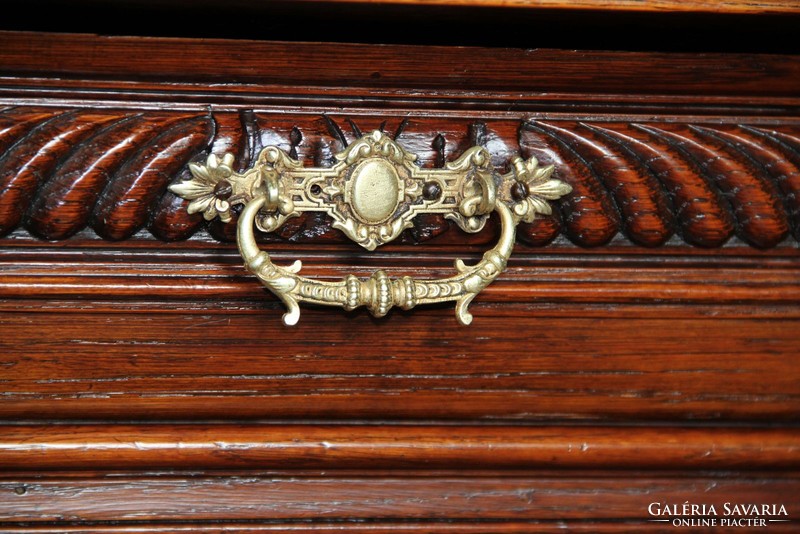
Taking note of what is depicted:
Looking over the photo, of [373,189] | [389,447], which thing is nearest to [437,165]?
[373,189]

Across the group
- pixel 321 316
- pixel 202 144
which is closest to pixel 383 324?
pixel 321 316

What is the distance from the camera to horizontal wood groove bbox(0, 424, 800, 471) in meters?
0.43

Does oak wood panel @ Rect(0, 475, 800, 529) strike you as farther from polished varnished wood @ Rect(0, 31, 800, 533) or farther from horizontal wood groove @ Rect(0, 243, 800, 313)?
horizontal wood groove @ Rect(0, 243, 800, 313)

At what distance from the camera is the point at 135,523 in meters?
0.45

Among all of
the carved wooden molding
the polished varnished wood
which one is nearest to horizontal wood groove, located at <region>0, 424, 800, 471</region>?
the polished varnished wood

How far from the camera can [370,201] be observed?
409 millimetres

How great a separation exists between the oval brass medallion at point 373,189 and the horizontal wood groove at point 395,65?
4 cm

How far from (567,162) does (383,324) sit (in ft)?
0.44

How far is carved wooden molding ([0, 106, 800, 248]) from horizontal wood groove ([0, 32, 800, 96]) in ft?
0.07

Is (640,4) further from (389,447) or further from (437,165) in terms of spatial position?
(389,447)

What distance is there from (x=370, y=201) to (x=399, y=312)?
2.8 inches

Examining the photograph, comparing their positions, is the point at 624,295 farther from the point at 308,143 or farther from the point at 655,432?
the point at 308,143

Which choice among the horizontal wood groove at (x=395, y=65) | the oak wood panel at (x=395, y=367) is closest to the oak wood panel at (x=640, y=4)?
the horizontal wood groove at (x=395, y=65)

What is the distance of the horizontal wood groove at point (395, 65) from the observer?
38 cm
